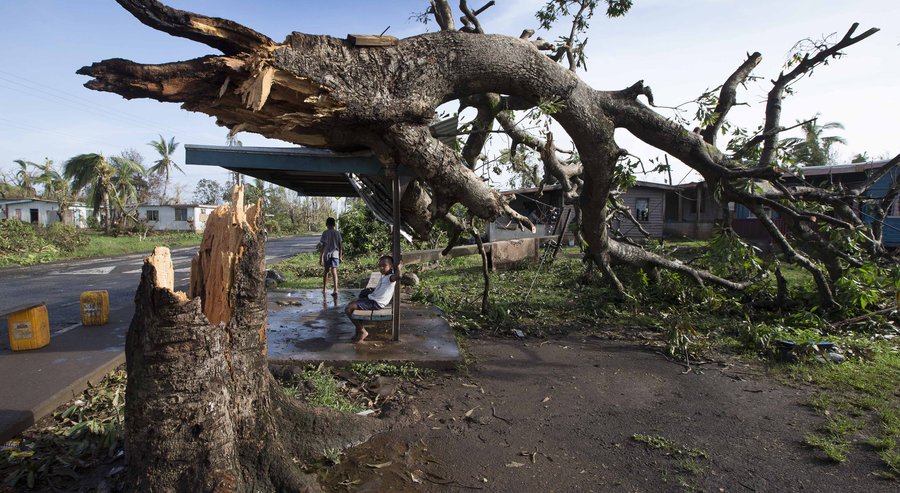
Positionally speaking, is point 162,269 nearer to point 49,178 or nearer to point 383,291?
point 383,291

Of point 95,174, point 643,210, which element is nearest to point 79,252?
point 95,174

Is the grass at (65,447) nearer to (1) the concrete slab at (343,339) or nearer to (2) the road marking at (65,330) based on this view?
(1) the concrete slab at (343,339)

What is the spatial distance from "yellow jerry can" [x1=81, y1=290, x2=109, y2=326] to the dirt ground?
5.14 m

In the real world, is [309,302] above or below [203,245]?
below

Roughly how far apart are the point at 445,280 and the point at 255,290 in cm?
959

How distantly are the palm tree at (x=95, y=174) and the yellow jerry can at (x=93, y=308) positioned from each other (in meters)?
30.8

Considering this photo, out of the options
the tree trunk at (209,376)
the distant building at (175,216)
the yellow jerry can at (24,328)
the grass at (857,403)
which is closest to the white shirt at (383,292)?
the tree trunk at (209,376)

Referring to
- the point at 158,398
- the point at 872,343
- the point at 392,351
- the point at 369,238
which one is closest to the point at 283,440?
the point at 158,398

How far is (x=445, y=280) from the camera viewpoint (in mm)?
12750

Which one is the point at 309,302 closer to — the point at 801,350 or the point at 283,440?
the point at 283,440

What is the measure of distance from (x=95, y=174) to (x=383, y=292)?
35.2 m

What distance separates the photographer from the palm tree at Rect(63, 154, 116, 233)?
3294 centimetres

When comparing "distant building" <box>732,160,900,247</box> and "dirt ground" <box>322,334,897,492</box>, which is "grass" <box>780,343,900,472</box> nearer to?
"dirt ground" <box>322,334,897,492</box>

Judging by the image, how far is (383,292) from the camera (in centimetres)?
636
